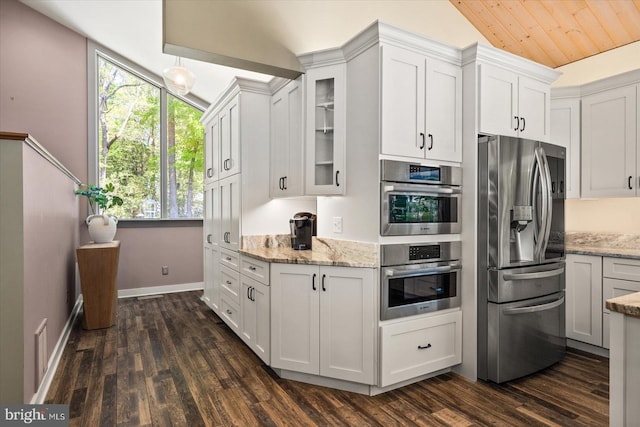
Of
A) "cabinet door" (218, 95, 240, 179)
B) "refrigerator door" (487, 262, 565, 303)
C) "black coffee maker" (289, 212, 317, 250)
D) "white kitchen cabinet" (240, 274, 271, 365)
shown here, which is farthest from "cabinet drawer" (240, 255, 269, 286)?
"refrigerator door" (487, 262, 565, 303)

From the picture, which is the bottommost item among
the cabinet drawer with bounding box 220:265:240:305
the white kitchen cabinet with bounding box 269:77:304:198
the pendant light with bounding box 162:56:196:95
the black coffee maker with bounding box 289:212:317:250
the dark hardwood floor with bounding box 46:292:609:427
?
the dark hardwood floor with bounding box 46:292:609:427

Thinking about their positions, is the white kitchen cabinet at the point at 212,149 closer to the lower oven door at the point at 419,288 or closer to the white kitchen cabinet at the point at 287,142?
the white kitchen cabinet at the point at 287,142

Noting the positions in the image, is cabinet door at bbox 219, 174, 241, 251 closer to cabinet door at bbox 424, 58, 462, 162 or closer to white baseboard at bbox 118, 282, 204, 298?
cabinet door at bbox 424, 58, 462, 162

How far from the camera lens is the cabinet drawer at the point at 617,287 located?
2900mm

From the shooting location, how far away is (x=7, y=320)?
1.92 metres

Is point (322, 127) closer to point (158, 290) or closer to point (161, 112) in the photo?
point (161, 112)

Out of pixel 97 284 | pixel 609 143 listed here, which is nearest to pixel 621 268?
pixel 609 143

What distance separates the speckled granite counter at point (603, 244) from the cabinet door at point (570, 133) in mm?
476

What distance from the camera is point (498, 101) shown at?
109 inches

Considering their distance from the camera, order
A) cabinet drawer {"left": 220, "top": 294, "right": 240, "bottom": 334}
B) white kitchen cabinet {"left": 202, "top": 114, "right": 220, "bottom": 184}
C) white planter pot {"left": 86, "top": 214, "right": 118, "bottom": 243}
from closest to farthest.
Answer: cabinet drawer {"left": 220, "top": 294, "right": 240, "bottom": 334} < white kitchen cabinet {"left": 202, "top": 114, "right": 220, "bottom": 184} < white planter pot {"left": 86, "top": 214, "right": 118, "bottom": 243}

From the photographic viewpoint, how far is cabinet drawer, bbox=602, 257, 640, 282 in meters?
2.88

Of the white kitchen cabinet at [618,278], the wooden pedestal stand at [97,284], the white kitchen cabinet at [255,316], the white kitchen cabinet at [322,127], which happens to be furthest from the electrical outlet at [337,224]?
the wooden pedestal stand at [97,284]

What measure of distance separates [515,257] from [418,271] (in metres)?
0.75

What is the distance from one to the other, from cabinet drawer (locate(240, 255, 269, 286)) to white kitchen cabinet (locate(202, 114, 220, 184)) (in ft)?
4.33
